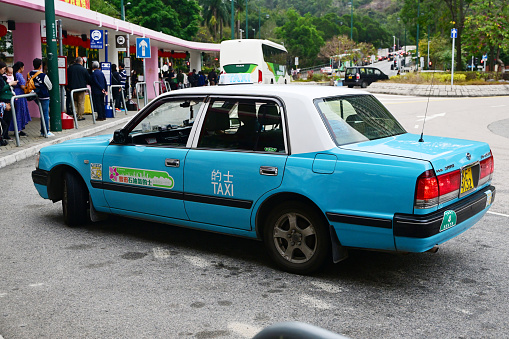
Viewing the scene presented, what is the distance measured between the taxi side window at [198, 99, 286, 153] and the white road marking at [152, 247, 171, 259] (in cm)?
98

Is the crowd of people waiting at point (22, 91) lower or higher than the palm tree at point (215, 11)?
lower

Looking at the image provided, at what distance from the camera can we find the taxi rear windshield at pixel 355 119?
481 cm

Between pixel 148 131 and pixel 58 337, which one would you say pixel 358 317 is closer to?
pixel 58 337

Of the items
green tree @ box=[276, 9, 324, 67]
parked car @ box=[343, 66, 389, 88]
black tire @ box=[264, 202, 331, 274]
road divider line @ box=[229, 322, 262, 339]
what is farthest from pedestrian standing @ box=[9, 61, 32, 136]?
green tree @ box=[276, 9, 324, 67]

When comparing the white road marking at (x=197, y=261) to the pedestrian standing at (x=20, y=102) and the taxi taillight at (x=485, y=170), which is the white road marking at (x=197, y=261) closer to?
the taxi taillight at (x=485, y=170)

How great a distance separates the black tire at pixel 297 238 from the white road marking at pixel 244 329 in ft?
3.36

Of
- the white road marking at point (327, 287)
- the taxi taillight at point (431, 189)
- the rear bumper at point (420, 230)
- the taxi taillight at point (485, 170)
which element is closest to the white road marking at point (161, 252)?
the white road marking at point (327, 287)

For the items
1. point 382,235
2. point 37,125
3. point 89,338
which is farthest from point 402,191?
point 37,125

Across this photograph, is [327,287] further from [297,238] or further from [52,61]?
[52,61]

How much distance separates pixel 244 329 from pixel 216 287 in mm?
812

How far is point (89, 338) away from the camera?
12.0 ft

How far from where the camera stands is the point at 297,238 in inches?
186

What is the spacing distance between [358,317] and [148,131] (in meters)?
2.95

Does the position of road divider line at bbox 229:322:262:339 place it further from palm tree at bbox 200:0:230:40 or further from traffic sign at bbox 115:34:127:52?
palm tree at bbox 200:0:230:40
